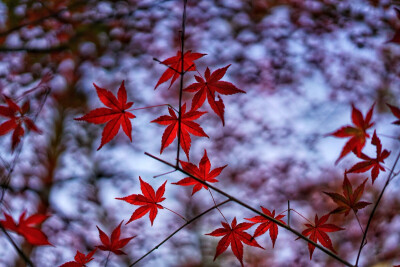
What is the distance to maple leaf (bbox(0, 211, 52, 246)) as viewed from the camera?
0.87 meters

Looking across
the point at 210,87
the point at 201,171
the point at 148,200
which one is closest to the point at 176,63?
the point at 210,87

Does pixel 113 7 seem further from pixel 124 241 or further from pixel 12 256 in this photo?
A: pixel 12 256

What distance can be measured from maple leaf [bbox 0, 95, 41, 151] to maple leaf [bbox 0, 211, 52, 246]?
42cm

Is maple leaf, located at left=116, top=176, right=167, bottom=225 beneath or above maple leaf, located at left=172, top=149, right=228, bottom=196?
beneath

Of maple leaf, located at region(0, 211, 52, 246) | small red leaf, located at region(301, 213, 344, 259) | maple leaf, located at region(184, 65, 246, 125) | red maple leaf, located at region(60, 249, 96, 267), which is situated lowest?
red maple leaf, located at region(60, 249, 96, 267)

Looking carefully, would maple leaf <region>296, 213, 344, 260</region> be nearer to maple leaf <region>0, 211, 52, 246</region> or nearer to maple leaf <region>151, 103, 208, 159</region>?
maple leaf <region>151, 103, 208, 159</region>

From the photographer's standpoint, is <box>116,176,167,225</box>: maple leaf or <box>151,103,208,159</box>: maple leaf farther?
<box>116,176,167,225</box>: maple leaf

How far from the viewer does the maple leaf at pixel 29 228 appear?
87 centimetres

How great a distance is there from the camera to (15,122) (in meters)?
1.29

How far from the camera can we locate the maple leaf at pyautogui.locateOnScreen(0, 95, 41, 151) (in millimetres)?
1247

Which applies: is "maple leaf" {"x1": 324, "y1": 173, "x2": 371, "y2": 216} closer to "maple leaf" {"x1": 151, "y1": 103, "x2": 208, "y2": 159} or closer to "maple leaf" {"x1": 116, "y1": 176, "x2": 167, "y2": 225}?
"maple leaf" {"x1": 151, "y1": 103, "x2": 208, "y2": 159}

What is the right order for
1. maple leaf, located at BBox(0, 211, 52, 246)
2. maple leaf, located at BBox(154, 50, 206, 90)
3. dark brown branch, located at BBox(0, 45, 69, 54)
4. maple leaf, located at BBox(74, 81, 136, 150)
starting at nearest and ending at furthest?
1. maple leaf, located at BBox(0, 211, 52, 246)
2. maple leaf, located at BBox(74, 81, 136, 150)
3. maple leaf, located at BBox(154, 50, 206, 90)
4. dark brown branch, located at BBox(0, 45, 69, 54)

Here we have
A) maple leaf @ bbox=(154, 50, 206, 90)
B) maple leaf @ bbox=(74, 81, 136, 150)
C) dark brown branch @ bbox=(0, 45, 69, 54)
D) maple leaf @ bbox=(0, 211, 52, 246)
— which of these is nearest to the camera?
maple leaf @ bbox=(0, 211, 52, 246)

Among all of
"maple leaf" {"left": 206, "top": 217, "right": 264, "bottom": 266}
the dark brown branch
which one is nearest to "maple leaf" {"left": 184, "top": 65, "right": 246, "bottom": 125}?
"maple leaf" {"left": 206, "top": 217, "right": 264, "bottom": 266}
